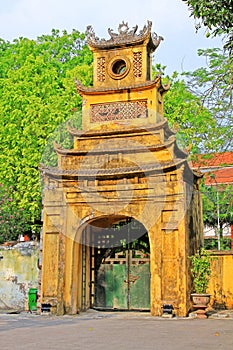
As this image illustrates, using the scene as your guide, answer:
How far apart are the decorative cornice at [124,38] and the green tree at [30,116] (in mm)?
4610

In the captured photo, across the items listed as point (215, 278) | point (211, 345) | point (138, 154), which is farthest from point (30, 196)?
point (211, 345)

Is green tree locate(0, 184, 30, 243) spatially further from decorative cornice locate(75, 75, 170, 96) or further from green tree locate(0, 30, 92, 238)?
decorative cornice locate(75, 75, 170, 96)

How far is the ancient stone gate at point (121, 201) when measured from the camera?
42.1 feet

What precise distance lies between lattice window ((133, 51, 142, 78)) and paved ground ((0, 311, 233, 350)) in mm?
6829

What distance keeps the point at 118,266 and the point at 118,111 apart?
14.6 feet

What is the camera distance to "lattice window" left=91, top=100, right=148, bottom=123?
14.7 metres

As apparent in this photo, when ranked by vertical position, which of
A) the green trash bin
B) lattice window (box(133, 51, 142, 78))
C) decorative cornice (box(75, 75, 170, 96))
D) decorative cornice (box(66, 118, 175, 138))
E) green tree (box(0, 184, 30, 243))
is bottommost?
the green trash bin

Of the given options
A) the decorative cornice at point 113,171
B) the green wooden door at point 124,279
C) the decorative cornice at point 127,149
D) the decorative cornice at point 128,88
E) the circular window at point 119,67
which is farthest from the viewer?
the circular window at point 119,67

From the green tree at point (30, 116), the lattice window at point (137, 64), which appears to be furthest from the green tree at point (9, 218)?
the lattice window at point (137, 64)

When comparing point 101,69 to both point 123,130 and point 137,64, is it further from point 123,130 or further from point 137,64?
point 123,130

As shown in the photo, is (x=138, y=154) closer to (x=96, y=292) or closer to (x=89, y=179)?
(x=89, y=179)

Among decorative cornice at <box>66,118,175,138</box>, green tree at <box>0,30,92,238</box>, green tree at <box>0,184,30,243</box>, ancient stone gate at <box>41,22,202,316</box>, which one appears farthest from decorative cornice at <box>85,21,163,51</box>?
green tree at <box>0,184,30,243</box>

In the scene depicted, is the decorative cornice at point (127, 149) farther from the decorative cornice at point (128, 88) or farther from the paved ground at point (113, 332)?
the paved ground at point (113, 332)

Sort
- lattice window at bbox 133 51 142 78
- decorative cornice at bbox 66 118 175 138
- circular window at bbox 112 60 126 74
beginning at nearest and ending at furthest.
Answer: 1. decorative cornice at bbox 66 118 175 138
2. lattice window at bbox 133 51 142 78
3. circular window at bbox 112 60 126 74
